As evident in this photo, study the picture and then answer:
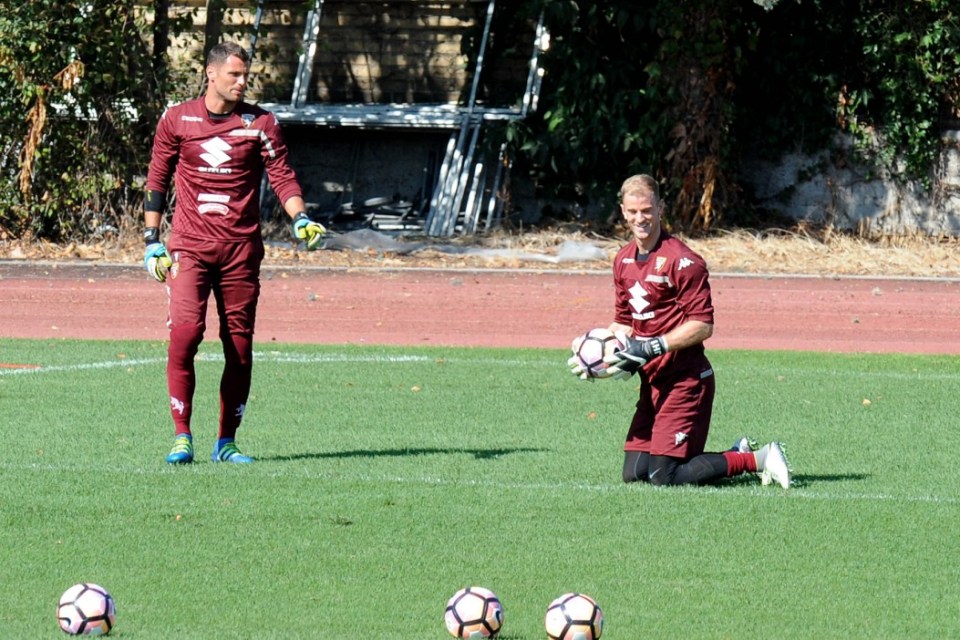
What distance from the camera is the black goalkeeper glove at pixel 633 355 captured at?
24.4ft

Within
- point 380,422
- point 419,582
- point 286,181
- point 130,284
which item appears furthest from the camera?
point 130,284

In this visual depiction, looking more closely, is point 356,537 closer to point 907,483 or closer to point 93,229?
point 907,483

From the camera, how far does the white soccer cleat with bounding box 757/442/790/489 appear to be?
25.5ft

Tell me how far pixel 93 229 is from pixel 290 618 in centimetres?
1763

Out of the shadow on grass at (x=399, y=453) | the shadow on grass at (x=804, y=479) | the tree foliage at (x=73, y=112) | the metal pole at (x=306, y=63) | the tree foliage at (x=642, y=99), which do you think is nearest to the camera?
the shadow on grass at (x=804, y=479)

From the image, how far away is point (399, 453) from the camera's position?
8852 mm

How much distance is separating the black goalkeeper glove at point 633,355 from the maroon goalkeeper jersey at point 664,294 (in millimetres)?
245

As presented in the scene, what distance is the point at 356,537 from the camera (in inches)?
263

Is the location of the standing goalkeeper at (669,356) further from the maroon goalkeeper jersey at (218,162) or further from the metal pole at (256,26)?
the metal pole at (256,26)

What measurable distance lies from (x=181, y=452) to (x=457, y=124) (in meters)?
16.1

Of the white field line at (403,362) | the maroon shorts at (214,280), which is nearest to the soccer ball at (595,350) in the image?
the maroon shorts at (214,280)

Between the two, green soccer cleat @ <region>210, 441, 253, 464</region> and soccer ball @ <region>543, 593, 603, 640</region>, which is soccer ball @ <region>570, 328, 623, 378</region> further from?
soccer ball @ <region>543, 593, 603, 640</region>

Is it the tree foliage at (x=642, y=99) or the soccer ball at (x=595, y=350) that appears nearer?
the soccer ball at (x=595, y=350)

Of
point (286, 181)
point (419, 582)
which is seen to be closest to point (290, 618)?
point (419, 582)
